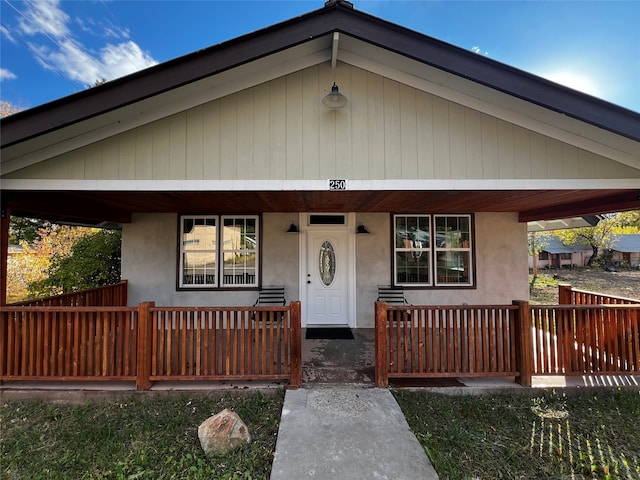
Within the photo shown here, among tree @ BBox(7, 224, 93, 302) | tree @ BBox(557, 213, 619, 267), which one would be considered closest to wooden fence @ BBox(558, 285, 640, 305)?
tree @ BBox(7, 224, 93, 302)

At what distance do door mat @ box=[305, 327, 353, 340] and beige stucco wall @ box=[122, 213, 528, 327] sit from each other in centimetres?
47

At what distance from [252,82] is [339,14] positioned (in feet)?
4.13

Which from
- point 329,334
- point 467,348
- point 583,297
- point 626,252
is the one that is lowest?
point 329,334

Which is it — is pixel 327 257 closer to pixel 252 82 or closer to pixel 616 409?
pixel 252 82

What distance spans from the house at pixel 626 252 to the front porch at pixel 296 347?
30288mm

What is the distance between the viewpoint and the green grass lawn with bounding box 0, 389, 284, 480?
2498 millimetres

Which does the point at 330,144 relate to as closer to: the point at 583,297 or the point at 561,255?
the point at 583,297

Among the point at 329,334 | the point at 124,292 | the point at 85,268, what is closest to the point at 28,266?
the point at 85,268

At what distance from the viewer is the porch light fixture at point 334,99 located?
3568mm

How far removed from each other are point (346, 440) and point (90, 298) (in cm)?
502

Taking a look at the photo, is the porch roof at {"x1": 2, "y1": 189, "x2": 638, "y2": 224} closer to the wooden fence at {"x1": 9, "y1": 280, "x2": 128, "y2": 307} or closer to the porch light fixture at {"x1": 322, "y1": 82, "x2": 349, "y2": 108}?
the porch light fixture at {"x1": 322, "y1": 82, "x2": 349, "y2": 108}

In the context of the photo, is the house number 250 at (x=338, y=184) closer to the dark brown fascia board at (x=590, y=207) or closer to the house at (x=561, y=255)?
the dark brown fascia board at (x=590, y=207)

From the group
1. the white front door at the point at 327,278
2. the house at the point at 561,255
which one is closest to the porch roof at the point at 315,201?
the white front door at the point at 327,278

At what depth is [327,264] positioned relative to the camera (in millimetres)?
6480
